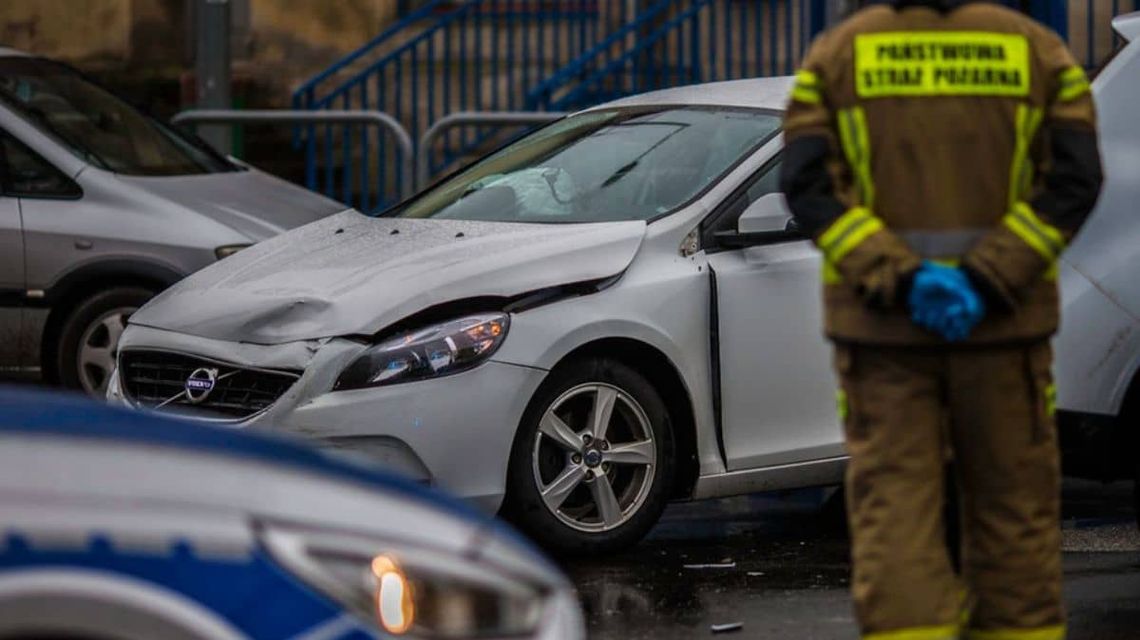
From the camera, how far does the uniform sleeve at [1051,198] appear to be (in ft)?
14.8

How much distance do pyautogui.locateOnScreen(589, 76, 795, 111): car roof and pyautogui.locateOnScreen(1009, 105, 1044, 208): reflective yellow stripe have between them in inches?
118

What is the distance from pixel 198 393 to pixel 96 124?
3.94 m

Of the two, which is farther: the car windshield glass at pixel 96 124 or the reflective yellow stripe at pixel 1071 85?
the car windshield glass at pixel 96 124

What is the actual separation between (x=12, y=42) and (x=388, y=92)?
14.2ft

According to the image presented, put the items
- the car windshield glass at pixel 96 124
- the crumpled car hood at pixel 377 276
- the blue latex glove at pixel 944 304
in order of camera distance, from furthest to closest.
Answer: the car windshield glass at pixel 96 124 → the crumpled car hood at pixel 377 276 → the blue latex glove at pixel 944 304

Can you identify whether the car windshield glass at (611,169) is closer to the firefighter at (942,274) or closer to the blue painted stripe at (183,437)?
the firefighter at (942,274)

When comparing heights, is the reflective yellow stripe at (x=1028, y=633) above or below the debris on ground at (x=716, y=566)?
above

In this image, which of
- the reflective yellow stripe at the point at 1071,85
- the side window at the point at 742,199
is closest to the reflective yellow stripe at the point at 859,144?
the reflective yellow stripe at the point at 1071,85

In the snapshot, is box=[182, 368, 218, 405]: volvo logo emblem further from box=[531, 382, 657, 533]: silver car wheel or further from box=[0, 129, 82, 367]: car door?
box=[0, 129, 82, 367]: car door

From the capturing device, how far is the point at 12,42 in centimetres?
1870

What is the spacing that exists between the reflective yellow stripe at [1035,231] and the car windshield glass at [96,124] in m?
6.24

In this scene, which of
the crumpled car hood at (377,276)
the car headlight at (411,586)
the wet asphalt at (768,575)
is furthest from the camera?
the crumpled car hood at (377,276)

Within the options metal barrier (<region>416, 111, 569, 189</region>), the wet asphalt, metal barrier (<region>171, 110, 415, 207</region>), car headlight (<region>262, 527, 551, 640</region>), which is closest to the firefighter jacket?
car headlight (<region>262, 527, 551, 640</region>)

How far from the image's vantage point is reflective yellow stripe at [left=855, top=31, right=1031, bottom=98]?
4.55 m
